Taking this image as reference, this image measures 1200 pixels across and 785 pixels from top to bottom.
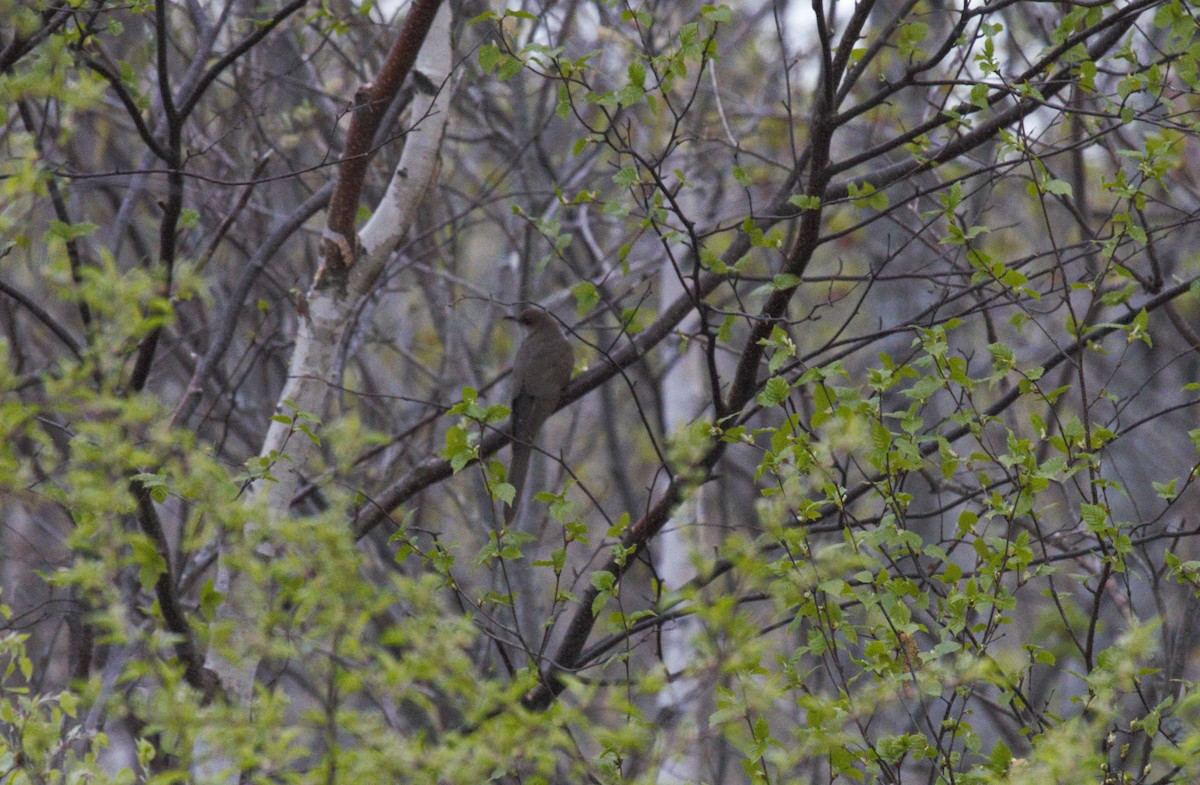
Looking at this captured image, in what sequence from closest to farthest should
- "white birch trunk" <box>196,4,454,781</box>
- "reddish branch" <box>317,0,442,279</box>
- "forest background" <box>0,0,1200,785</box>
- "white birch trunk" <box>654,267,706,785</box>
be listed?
"forest background" <box>0,0,1200,785</box> → "white birch trunk" <box>196,4,454,781</box> → "reddish branch" <box>317,0,442,279</box> → "white birch trunk" <box>654,267,706,785</box>

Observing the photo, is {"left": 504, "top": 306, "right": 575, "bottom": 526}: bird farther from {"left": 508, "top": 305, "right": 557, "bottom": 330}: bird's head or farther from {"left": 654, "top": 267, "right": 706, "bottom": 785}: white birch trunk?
{"left": 654, "top": 267, "right": 706, "bottom": 785}: white birch trunk

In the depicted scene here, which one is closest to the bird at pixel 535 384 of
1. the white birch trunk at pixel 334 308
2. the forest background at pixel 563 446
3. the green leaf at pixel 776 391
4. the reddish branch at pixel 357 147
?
the forest background at pixel 563 446

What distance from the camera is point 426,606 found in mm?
2695

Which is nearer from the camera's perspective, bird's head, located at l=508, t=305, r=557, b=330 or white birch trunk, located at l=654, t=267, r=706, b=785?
white birch trunk, located at l=654, t=267, r=706, b=785

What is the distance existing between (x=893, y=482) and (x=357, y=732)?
2.11m

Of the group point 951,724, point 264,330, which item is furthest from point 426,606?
point 264,330

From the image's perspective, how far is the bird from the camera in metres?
6.99

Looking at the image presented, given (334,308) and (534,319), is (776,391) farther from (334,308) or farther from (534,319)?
(534,319)

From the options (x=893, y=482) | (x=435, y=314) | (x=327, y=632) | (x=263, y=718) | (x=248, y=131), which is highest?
(x=248, y=131)

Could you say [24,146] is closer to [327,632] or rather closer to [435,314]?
[327,632]

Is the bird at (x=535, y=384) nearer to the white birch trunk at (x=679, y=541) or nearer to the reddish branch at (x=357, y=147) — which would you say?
the white birch trunk at (x=679, y=541)

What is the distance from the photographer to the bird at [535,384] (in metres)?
6.99

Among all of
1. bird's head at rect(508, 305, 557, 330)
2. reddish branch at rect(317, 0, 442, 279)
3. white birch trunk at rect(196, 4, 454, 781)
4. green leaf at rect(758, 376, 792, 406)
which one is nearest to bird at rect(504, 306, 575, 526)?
bird's head at rect(508, 305, 557, 330)

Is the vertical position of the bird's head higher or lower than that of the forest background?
higher
